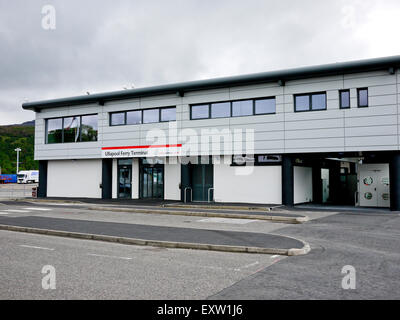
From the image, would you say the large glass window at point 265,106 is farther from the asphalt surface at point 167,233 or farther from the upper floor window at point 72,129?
the upper floor window at point 72,129

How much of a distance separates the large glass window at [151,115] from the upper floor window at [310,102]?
9723 millimetres

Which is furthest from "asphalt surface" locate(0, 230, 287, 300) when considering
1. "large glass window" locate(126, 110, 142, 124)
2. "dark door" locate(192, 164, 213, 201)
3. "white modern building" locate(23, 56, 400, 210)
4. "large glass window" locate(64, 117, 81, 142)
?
"large glass window" locate(64, 117, 81, 142)

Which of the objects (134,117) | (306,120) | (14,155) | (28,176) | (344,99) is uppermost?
(14,155)

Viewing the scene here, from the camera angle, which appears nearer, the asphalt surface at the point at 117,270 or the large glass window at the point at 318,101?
the asphalt surface at the point at 117,270

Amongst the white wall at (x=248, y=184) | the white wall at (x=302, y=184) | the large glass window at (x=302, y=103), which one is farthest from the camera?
the white wall at (x=302, y=184)

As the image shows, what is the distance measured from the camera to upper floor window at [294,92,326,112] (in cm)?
2216

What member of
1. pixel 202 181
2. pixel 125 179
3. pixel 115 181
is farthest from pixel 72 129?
pixel 202 181

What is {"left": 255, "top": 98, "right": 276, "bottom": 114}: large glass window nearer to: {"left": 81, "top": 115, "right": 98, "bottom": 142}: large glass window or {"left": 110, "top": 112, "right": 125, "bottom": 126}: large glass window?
{"left": 110, "top": 112, "right": 125, "bottom": 126}: large glass window

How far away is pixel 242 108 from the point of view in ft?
80.2

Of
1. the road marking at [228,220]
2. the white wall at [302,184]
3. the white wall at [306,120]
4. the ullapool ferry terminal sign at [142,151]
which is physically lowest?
the road marking at [228,220]

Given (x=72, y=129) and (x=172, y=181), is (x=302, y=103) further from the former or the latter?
(x=72, y=129)

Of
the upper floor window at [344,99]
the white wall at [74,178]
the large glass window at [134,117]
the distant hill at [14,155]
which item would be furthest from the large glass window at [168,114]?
the distant hill at [14,155]

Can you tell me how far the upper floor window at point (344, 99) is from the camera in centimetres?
2139

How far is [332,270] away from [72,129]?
1078 inches
